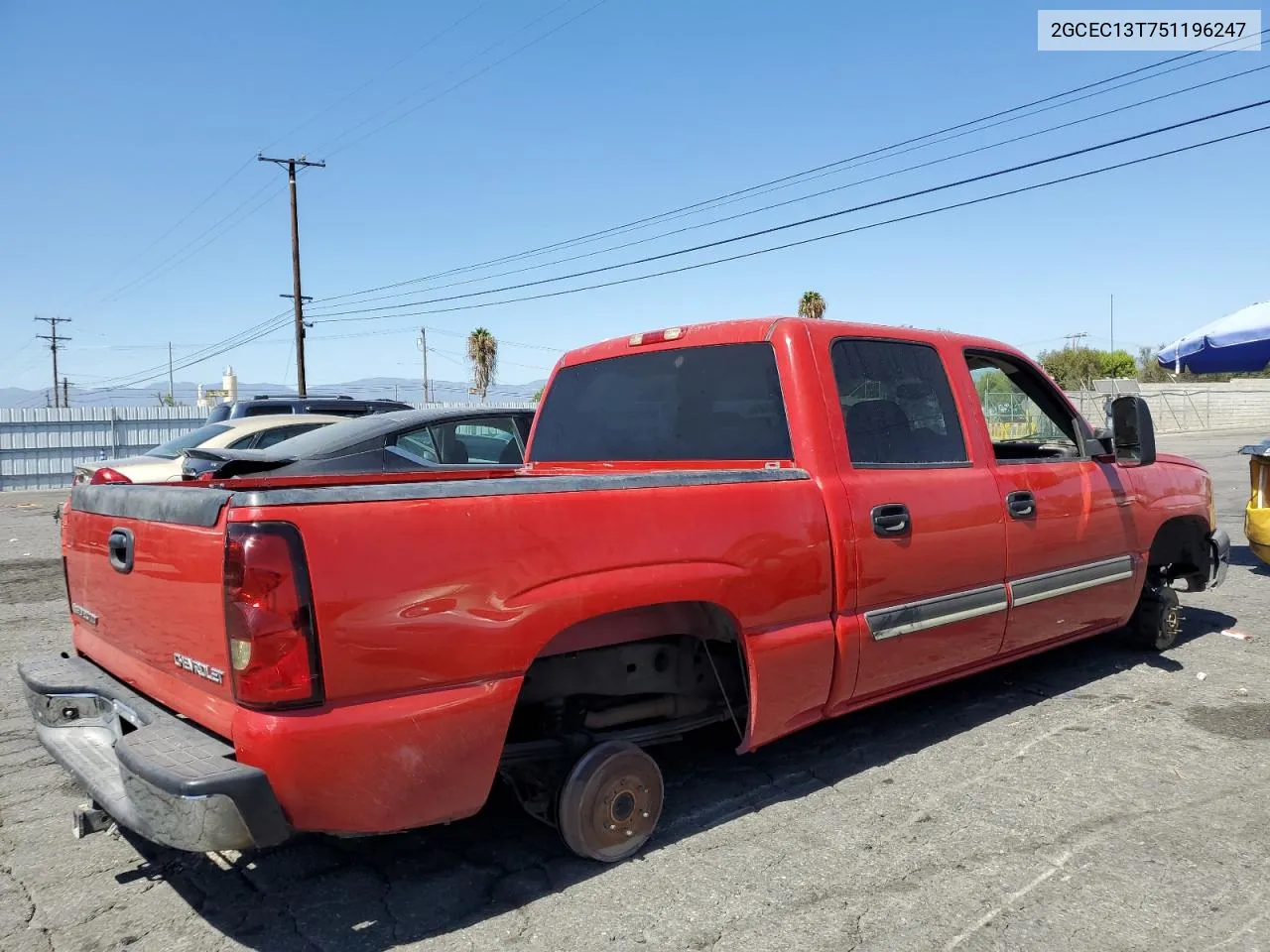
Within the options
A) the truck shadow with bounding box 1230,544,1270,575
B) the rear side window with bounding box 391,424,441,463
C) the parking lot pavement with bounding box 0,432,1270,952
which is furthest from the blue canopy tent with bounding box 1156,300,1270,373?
the rear side window with bounding box 391,424,441,463

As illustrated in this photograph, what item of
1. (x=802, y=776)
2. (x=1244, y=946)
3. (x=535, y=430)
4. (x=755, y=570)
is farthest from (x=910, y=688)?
(x=535, y=430)

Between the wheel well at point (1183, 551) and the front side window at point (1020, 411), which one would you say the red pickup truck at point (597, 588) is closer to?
the front side window at point (1020, 411)

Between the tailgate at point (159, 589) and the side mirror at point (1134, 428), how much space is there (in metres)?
4.12

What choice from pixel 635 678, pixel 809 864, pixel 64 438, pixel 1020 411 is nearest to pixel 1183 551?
pixel 1020 411

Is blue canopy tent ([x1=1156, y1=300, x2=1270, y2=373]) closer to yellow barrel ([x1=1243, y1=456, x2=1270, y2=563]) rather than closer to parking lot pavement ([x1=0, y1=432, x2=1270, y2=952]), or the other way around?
yellow barrel ([x1=1243, y1=456, x2=1270, y2=563])

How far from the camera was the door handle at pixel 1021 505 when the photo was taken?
164 inches

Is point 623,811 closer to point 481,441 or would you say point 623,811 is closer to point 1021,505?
point 1021,505

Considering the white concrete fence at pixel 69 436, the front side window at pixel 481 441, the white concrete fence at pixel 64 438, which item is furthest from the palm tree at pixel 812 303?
the front side window at pixel 481 441

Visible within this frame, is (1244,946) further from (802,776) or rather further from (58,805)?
(58,805)

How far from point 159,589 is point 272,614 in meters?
0.62

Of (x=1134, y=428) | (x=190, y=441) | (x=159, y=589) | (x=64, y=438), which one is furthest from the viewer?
(x=64, y=438)

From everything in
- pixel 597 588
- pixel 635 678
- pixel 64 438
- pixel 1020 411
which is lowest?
pixel 635 678

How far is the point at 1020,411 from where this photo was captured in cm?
496

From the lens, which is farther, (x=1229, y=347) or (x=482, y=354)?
(x=482, y=354)
